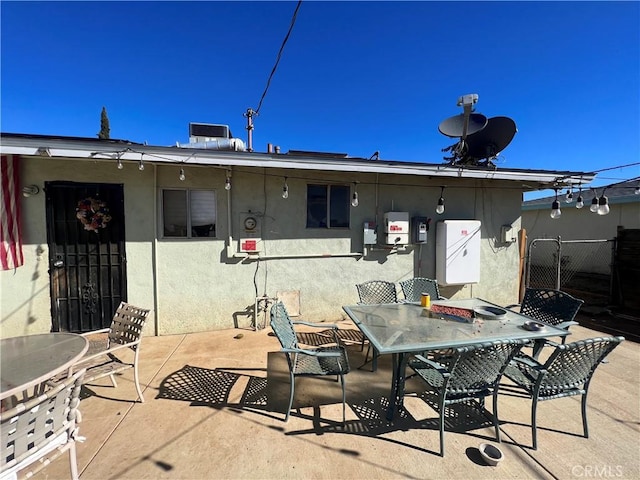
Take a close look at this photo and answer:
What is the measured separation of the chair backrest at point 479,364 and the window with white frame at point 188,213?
3.93 m

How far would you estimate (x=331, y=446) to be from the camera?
78.4 inches

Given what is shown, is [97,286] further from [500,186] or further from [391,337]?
[500,186]

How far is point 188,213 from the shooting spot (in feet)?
Answer: 14.1

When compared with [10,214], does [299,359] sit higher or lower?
lower

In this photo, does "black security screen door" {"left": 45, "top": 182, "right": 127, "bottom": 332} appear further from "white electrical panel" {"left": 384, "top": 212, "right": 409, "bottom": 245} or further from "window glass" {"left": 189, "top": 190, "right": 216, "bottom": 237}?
"white electrical panel" {"left": 384, "top": 212, "right": 409, "bottom": 245}

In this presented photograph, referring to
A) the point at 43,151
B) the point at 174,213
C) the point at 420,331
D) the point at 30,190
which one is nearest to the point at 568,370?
the point at 420,331

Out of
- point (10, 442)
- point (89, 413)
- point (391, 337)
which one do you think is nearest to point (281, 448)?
point (391, 337)

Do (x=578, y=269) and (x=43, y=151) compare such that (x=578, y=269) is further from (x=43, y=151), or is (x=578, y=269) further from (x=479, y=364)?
(x=43, y=151)

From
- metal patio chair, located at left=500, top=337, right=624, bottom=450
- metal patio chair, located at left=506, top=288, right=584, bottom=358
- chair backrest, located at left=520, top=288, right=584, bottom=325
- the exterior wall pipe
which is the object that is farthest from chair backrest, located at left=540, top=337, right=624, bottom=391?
the exterior wall pipe

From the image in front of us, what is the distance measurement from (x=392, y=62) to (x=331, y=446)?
22.8 ft

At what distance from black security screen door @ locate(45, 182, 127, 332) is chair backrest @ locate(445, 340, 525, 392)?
4699 mm

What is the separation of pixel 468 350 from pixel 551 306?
2.36 metres

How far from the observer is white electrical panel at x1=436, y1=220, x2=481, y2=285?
5.03 metres

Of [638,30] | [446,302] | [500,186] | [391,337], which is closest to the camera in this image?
[391,337]
